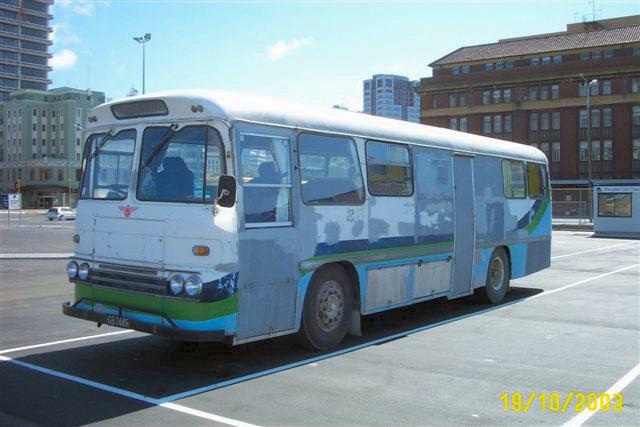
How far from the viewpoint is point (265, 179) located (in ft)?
22.7

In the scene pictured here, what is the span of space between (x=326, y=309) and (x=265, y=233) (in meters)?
1.51

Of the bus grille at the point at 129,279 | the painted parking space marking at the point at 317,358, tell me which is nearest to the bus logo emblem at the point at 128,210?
the bus grille at the point at 129,279

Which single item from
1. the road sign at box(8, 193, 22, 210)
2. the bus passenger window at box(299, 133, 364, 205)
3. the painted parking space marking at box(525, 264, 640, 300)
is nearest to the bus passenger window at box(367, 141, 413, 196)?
the bus passenger window at box(299, 133, 364, 205)

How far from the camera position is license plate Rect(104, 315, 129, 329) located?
6649 millimetres

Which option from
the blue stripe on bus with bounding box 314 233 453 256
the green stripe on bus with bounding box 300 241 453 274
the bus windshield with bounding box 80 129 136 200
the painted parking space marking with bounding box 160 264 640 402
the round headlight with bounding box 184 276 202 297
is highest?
the bus windshield with bounding box 80 129 136 200

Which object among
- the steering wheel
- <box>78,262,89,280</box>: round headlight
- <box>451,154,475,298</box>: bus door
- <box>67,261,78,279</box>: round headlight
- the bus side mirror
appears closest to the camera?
the bus side mirror

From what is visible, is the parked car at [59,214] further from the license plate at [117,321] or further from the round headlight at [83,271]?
the license plate at [117,321]

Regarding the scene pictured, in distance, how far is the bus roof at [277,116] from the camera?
661cm

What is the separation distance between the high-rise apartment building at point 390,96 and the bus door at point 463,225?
176 meters

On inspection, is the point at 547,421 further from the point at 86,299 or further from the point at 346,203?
the point at 86,299

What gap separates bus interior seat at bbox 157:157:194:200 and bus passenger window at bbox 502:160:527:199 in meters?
7.30

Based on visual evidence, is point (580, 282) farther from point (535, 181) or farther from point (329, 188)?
point (329, 188)

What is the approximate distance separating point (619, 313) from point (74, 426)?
885cm
